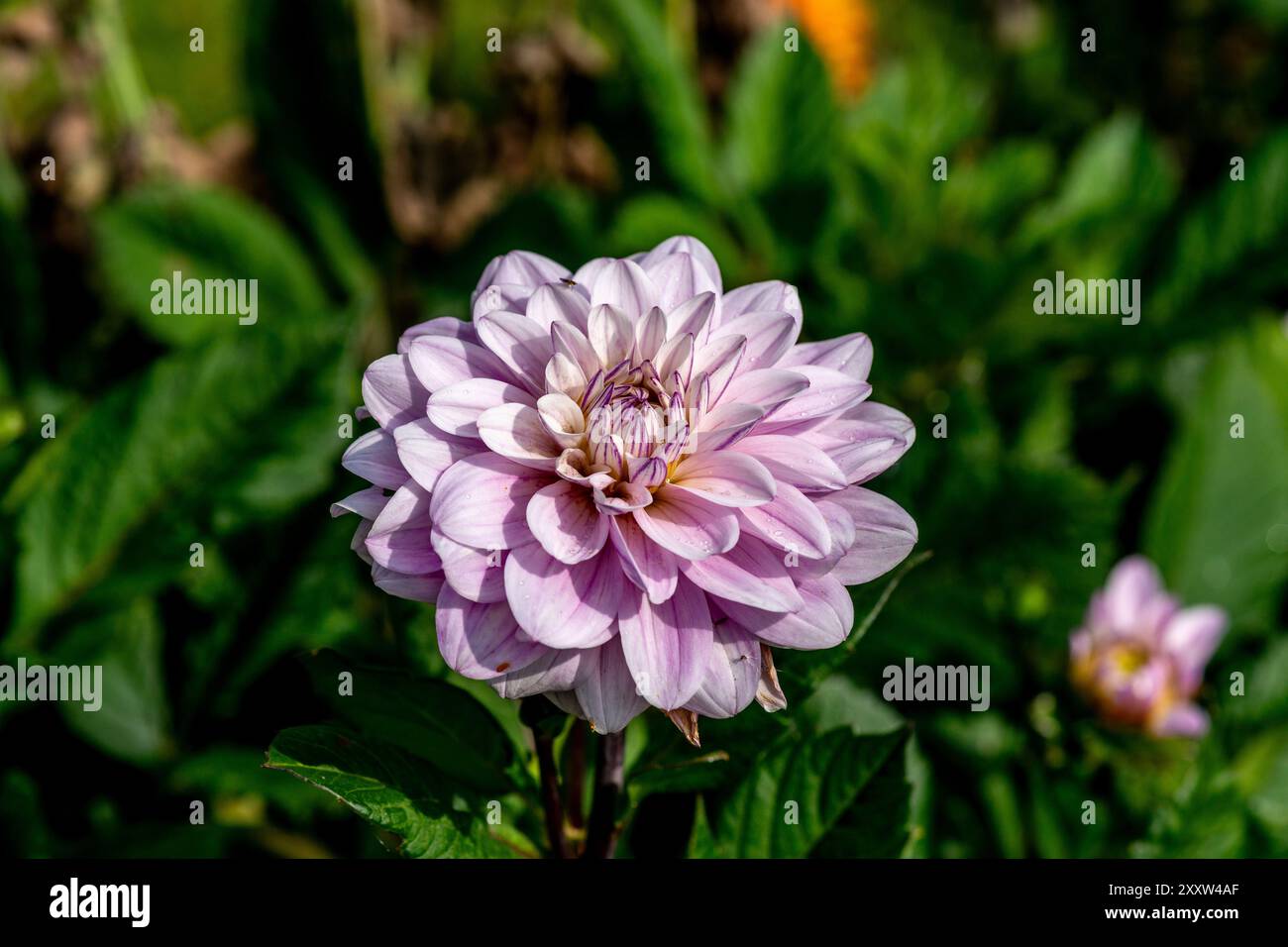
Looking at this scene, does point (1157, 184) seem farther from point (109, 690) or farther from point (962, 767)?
point (109, 690)

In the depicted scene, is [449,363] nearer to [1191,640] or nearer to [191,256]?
[1191,640]

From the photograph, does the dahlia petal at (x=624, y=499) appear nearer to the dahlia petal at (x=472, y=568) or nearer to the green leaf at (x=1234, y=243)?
the dahlia petal at (x=472, y=568)

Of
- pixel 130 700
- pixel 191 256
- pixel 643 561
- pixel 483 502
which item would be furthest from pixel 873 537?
pixel 191 256

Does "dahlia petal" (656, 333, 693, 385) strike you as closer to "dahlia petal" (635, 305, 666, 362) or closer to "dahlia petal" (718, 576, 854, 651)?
"dahlia petal" (635, 305, 666, 362)

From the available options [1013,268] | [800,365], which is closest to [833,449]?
[800,365]

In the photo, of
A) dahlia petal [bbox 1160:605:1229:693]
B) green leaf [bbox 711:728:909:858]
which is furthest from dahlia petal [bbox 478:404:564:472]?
dahlia petal [bbox 1160:605:1229:693]

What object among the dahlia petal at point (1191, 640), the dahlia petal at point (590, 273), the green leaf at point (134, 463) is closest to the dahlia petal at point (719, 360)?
the dahlia petal at point (590, 273)
